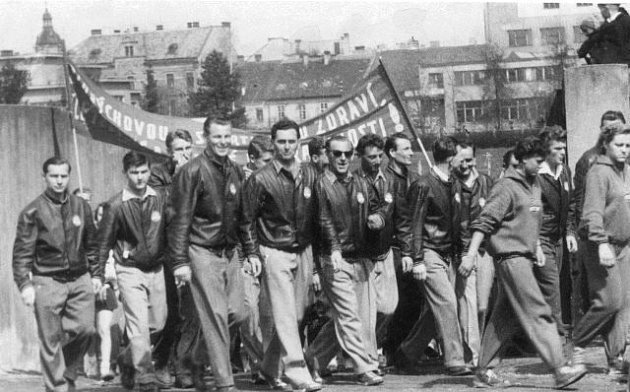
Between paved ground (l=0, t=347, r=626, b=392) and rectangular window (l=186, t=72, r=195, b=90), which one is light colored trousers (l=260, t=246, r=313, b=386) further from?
rectangular window (l=186, t=72, r=195, b=90)

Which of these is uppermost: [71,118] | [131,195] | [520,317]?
[71,118]

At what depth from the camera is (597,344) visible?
14.1m

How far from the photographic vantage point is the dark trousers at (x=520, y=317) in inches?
445

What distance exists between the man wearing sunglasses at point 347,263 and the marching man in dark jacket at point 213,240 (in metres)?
0.86

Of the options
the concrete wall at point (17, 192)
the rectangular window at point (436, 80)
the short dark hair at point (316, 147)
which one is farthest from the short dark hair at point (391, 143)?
the rectangular window at point (436, 80)

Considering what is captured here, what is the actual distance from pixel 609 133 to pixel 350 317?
2.68 m

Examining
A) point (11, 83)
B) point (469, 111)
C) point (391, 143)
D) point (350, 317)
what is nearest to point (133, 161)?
point (350, 317)

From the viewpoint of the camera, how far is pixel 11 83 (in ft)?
339

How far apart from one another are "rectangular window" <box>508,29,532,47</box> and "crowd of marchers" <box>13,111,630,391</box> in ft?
360

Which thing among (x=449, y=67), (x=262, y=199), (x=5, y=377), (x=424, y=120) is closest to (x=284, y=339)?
(x=262, y=199)

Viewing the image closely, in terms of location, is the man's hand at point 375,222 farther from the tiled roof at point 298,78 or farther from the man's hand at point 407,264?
the tiled roof at point 298,78

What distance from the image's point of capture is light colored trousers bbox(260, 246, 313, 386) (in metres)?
11.6

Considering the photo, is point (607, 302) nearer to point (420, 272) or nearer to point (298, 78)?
point (420, 272)

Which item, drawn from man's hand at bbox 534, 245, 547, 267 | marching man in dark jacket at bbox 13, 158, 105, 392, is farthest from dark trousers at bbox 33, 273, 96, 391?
man's hand at bbox 534, 245, 547, 267
